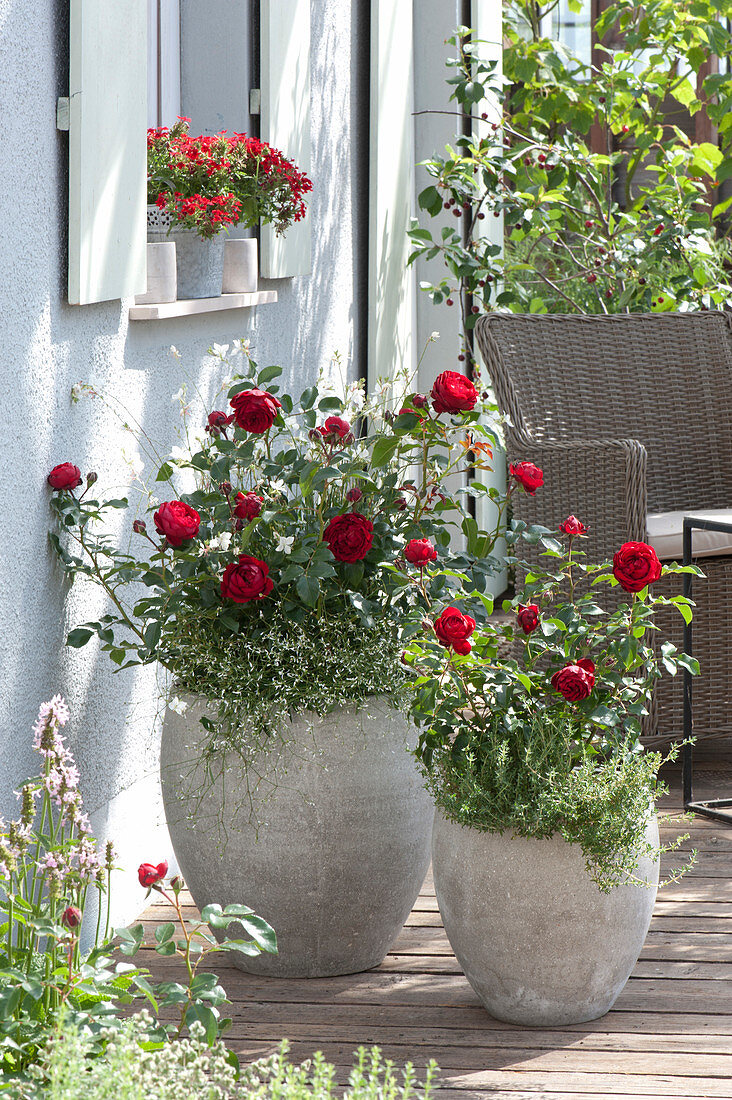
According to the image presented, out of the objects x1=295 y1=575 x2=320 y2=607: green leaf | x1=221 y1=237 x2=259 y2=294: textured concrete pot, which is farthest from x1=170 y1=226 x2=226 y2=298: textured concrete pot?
x1=295 y1=575 x2=320 y2=607: green leaf

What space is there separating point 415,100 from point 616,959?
11.1 feet

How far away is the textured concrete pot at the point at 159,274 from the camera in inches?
95.1

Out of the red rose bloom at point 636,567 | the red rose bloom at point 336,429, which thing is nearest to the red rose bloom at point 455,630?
the red rose bloom at point 636,567

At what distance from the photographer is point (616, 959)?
1979mm

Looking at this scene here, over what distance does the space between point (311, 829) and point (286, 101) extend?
170cm

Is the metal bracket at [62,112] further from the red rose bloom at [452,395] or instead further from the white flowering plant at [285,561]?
the red rose bloom at [452,395]

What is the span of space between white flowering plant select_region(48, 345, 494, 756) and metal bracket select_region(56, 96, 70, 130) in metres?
0.40

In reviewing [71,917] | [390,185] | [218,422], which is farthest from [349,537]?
[390,185]

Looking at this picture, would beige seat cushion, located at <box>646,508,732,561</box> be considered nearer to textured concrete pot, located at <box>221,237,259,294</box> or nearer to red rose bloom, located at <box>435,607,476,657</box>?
textured concrete pot, located at <box>221,237,259,294</box>

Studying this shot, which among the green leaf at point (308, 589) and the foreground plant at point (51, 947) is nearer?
the foreground plant at point (51, 947)

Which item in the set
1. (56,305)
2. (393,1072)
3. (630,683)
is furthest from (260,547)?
(393,1072)

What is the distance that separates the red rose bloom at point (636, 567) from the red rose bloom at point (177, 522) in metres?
0.62

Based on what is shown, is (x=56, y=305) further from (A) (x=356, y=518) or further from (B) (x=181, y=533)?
(A) (x=356, y=518)

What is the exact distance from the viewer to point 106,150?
6.93 feet
